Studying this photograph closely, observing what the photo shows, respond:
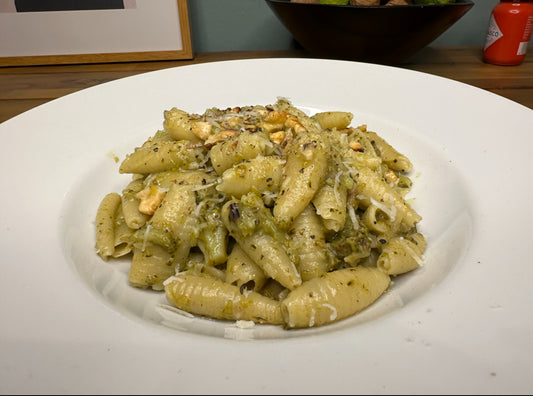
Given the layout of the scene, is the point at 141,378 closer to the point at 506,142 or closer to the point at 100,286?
the point at 100,286

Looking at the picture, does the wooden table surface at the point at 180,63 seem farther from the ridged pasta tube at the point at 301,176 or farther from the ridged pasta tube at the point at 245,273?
the ridged pasta tube at the point at 245,273

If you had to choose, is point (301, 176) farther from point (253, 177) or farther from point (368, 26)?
point (368, 26)

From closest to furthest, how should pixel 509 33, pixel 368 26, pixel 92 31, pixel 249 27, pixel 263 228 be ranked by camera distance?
pixel 263 228
pixel 368 26
pixel 509 33
pixel 92 31
pixel 249 27

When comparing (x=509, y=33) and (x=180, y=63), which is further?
(x=180, y=63)

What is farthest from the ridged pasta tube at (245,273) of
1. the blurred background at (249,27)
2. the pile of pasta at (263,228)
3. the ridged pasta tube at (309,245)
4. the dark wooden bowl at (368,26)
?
the blurred background at (249,27)

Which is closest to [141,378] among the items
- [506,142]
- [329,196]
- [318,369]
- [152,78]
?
[318,369]

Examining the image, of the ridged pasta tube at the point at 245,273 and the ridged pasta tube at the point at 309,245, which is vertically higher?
the ridged pasta tube at the point at 309,245

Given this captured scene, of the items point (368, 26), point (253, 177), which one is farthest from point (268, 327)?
point (368, 26)

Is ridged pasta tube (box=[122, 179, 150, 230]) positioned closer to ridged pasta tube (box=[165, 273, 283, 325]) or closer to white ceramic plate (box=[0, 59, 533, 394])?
white ceramic plate (box=[0, 59, 533, 394])
